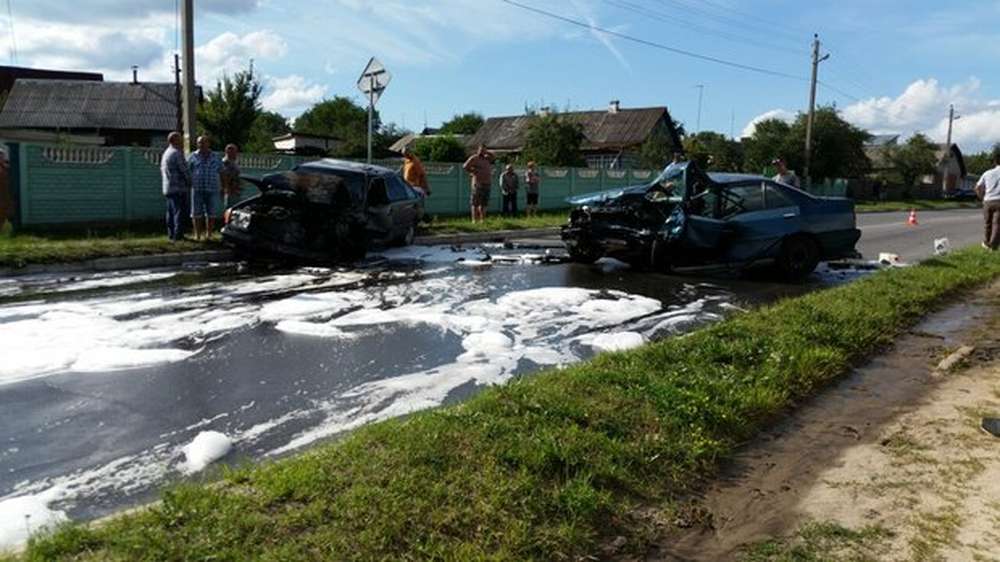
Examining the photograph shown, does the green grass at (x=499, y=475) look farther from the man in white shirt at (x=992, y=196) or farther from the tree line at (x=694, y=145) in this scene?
the tree line at (x=694, y=145)

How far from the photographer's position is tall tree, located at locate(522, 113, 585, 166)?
151ft

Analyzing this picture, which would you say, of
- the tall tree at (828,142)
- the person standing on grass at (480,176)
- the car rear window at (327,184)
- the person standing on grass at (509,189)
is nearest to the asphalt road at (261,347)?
the car rear window at (327,184)

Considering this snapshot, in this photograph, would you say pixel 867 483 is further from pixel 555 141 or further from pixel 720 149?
pixel 720 149

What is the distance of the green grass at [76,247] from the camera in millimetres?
11539

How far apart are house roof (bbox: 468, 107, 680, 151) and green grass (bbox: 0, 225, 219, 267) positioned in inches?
1702

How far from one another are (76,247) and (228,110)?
32.6 m

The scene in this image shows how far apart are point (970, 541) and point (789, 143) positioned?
176 ft

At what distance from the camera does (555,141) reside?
46219 millimetres

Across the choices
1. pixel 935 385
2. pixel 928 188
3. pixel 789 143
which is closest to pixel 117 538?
pixel 935 385

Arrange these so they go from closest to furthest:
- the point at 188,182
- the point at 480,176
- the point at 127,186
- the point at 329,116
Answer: the point at 188,182 < the point at 127,186 < the point at 480,176 < the point at 329,116

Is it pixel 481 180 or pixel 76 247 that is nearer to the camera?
pixel 76 247

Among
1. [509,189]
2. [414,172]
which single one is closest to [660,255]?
[414,172]

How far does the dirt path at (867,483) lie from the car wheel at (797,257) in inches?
228

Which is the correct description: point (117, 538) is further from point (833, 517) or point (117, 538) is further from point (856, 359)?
point (856, 359)
